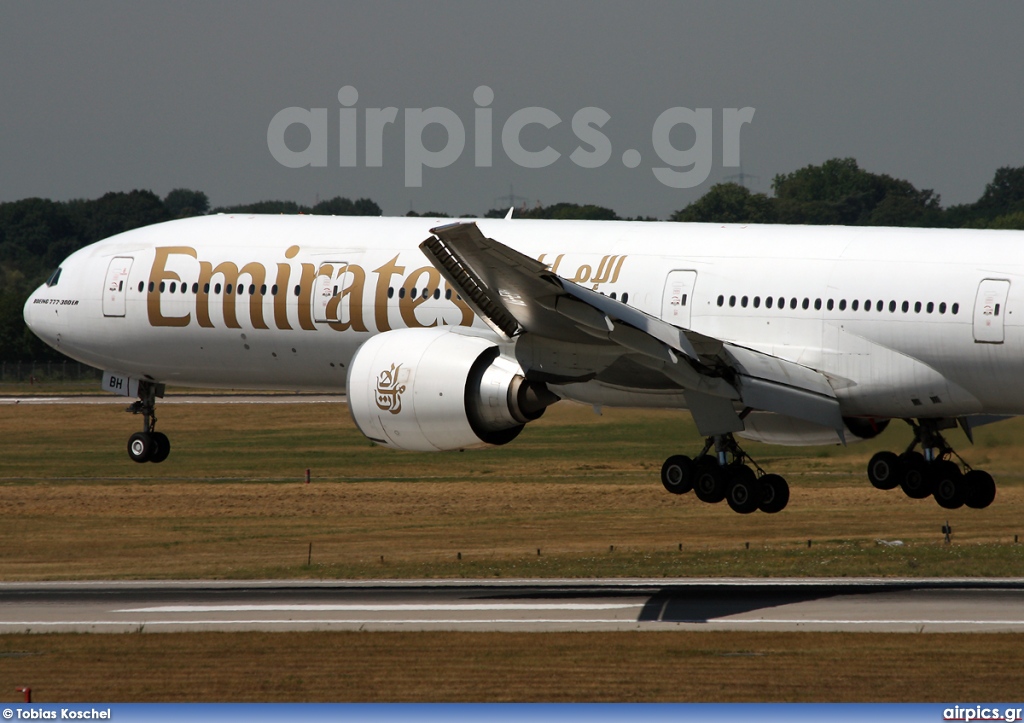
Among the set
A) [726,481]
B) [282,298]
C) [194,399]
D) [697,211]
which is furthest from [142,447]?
[697,211]

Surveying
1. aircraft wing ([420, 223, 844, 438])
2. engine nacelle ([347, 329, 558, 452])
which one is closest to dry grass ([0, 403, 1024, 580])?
aircraft wing ([420, 223, 844, 438])

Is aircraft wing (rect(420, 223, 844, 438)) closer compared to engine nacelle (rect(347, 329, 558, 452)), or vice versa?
aircraft wing (rect(420, 223, 844, 438))

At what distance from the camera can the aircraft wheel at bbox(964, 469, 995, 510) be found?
124ft

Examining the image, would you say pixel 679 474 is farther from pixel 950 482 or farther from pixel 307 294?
pixel 307 294

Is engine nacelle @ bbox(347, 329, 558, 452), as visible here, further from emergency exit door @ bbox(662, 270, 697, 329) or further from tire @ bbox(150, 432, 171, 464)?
tire @ bbox(150, 432, 171, 464)

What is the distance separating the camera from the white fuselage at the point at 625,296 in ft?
111

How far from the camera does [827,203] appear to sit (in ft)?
501

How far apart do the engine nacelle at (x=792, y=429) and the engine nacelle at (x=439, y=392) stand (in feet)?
21.8

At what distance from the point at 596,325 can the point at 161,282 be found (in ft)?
43.9

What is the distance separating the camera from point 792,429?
3691 cm

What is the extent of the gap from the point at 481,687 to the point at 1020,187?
139 m

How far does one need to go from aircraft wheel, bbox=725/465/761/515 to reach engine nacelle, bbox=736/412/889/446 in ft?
5.02

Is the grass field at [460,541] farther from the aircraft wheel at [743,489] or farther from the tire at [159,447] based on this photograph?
the tire at [159,447]

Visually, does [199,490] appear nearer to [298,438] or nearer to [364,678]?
[298,438]
